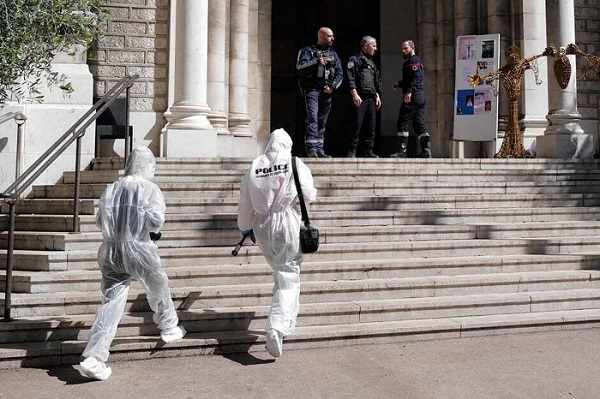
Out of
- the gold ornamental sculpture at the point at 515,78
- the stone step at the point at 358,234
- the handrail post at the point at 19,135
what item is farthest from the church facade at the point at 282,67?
the stone step at the point at 358,234

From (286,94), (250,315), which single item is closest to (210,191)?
(250,315)

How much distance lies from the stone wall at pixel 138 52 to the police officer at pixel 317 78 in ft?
10.1

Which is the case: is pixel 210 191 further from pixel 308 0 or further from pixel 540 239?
pixel 308 0

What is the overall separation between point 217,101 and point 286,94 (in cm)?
294

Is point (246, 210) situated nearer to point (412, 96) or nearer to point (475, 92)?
point (412, 96)

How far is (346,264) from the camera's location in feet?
21.0

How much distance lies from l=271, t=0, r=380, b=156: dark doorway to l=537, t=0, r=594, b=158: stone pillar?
154 inches

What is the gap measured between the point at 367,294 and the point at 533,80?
7.99 metres

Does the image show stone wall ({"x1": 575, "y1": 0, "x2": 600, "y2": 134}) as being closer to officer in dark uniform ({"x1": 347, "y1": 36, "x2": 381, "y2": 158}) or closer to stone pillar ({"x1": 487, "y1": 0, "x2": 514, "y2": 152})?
stone pillar ({"x1": 487, "y1": 0, "x2": 514, "y2": 152})

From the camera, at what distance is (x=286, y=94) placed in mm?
14227

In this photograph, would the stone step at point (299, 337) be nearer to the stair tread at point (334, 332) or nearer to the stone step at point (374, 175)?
the stair tread at point (334, 332)

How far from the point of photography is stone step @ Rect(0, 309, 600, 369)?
191 inches

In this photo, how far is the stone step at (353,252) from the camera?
6109 millimetres

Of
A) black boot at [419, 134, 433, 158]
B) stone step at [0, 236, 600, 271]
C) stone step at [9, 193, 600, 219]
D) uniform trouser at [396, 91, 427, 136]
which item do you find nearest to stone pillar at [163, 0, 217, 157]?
stone step at [9, 193, 600, 219]
